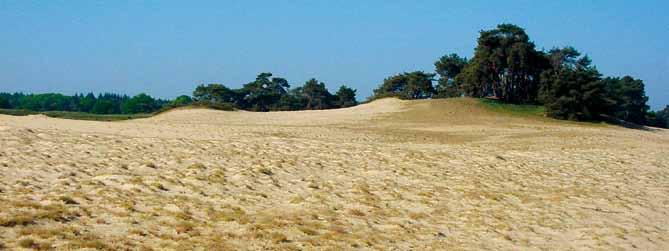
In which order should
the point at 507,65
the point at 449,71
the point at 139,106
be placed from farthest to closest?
the point at 139,106, the point at 449,71, the point at 507,65

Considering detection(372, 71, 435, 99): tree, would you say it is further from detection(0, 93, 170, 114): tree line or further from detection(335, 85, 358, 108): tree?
detection(0, 93, 170, 114): tree line

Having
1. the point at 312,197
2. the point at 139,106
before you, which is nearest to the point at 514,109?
the point at 312,197

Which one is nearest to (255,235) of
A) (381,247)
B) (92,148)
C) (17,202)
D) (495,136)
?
(381,247)

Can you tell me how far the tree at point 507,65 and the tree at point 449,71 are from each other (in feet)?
69.9

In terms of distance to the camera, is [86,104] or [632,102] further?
[86,104]

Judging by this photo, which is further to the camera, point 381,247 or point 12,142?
point 12,142

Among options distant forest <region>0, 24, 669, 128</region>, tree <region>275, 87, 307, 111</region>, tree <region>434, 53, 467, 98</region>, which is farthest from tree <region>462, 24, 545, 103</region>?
tree <region>275, 87, 307, 111</region>

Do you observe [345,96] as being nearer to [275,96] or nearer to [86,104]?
[275,96]

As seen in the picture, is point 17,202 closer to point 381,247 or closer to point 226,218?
point 226,218

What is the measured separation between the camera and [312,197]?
10.3 metres

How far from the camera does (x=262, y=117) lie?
40.8 m

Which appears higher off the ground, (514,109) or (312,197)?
(514,109)

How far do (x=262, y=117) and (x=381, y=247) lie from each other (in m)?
34.1

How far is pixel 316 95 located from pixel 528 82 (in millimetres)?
45236
